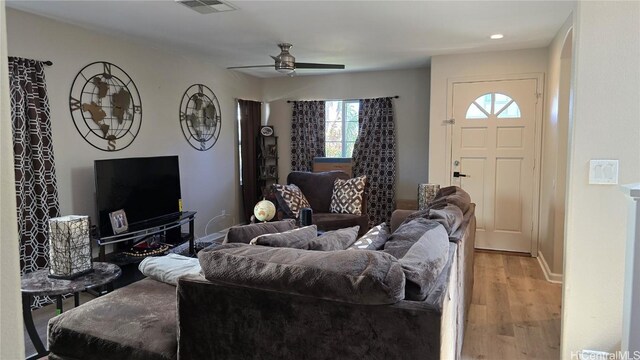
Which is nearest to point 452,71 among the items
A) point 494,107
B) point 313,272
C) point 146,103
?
point 494,107

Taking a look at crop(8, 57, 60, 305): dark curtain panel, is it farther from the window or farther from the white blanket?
the window

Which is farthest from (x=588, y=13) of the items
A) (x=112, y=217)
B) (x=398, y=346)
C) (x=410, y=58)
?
(x=112, y=217)

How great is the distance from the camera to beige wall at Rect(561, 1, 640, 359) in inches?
72.9

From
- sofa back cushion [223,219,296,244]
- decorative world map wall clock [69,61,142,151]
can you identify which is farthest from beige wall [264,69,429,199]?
sofa back cushion [223,219,296,244]

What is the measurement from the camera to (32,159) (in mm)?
3268

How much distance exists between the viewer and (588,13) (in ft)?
6.11

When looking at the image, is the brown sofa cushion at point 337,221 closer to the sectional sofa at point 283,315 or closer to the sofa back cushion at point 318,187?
the sofa back cushion at point 318,187

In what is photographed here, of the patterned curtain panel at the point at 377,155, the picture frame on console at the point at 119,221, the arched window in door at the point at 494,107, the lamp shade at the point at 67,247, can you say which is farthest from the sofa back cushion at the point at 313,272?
the patterned curtain panel at the point at 377,155

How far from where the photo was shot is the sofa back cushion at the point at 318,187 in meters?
5.08

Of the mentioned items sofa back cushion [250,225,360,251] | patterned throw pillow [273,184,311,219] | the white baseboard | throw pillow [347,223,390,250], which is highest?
sofa back cushion [250,225,360,251]

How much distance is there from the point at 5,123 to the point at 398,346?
127 cm

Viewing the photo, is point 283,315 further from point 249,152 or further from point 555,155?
point 249,152

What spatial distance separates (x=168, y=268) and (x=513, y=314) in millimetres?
2538

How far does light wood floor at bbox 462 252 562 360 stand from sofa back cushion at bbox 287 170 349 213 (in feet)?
6.11
